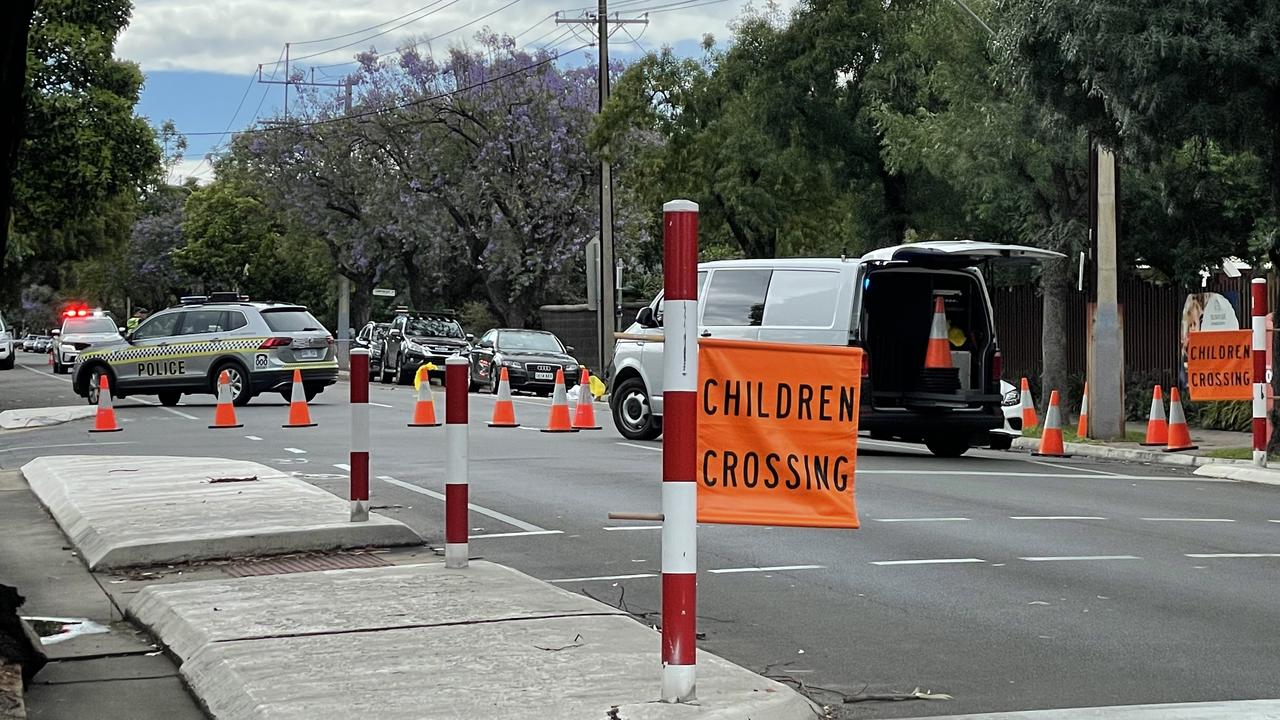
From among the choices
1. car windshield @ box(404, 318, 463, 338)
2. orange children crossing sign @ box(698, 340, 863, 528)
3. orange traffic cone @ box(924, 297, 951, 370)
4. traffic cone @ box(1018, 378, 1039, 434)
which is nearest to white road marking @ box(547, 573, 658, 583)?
orange children crossing sign @ box(698, 340, 863, 528)

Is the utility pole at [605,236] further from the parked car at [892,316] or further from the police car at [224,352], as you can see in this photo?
the parked car at [892,316]

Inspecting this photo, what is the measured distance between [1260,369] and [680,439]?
12.5 meters

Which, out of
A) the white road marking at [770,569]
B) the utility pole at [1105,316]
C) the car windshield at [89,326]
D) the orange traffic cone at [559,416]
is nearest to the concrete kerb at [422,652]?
the white road marking at [770,569]

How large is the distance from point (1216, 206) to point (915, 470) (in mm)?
11205

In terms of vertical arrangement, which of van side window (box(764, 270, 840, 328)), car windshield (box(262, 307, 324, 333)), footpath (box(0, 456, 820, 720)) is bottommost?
footpath (box(0, 456, 820, 720))

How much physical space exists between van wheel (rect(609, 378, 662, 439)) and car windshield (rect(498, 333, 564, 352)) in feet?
56.5

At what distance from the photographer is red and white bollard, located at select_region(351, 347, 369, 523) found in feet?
32.2

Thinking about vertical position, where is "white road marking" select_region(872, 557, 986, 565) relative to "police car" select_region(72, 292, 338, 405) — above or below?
below

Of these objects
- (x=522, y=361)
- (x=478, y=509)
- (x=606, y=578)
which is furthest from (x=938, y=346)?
(x=522, y=361)

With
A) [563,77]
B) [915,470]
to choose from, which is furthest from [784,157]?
[563,77]

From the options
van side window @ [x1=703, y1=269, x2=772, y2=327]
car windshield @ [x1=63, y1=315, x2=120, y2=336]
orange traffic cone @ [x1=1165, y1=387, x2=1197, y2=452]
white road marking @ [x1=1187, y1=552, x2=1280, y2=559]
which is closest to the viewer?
white road marking @ [x1=1187, y1=552, x2=1280, y2=559]

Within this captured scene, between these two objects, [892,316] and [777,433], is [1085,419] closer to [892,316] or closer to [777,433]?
[892,316]

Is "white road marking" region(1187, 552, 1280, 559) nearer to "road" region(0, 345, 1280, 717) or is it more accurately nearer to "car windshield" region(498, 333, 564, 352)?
"road" region(0, 345, 1280, 717)

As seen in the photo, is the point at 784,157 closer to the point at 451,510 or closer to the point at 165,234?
the point at 451,510
